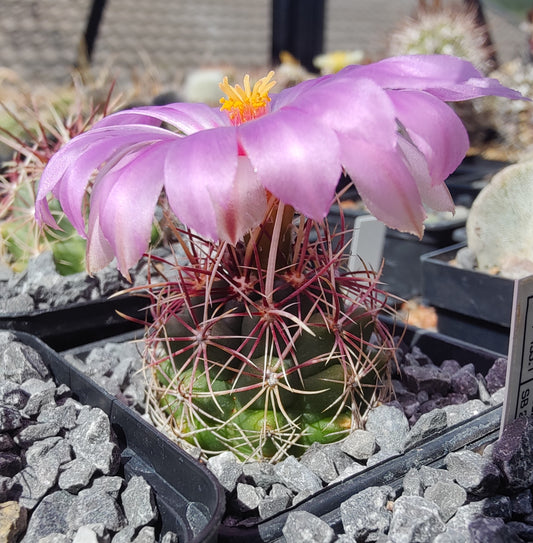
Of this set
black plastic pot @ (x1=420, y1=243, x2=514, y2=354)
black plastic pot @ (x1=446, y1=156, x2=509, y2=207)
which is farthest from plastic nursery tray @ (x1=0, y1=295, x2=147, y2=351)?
black plastic pot @ (x1=446, y1=156, x2=509, y2=207)

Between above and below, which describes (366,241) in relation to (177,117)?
below

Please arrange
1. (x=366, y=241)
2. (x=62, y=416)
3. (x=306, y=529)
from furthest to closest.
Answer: (x=366, y=241) < (x=62, y=416) < (x=306, y=529)

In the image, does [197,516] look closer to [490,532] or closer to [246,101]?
[490,532]

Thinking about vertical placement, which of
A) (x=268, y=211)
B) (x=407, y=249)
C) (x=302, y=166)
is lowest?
(x=407, y=249)

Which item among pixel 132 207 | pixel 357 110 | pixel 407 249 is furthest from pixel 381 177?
pixel 407 249

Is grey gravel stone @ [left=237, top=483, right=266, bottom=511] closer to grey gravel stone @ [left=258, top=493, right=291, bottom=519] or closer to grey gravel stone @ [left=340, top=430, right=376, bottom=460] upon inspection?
grey gravel stone @ [left=258, top=493, right=291, bottom=519]

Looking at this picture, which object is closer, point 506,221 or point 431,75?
point 431,75

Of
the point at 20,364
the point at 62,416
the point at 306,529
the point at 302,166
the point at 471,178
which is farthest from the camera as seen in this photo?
the point at 471,178
